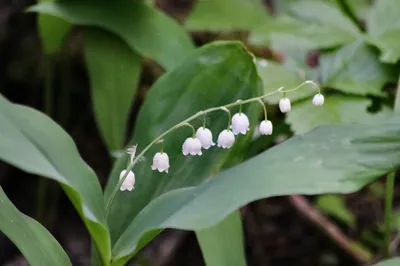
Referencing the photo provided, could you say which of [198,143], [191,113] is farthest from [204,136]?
[191,113]

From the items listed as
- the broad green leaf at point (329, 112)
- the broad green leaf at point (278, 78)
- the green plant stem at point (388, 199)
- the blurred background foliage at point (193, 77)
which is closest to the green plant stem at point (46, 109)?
the blurred background foliage at point (193, 77)

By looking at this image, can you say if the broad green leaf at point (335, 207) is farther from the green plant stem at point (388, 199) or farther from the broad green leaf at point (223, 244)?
the broad green leaf at point (223, 244)

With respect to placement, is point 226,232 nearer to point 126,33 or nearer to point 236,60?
point 236,60

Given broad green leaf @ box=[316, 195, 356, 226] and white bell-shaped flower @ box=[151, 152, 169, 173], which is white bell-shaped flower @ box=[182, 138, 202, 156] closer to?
white bell-shaped flower @ box=[151, 152, 169, 173]

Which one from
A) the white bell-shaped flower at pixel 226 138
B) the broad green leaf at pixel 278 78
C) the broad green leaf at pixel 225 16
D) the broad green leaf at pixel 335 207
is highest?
the white bell-shaped flower at pixel 226 138

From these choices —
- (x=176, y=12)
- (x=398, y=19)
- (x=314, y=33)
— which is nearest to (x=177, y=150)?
(x=314, y=33)
